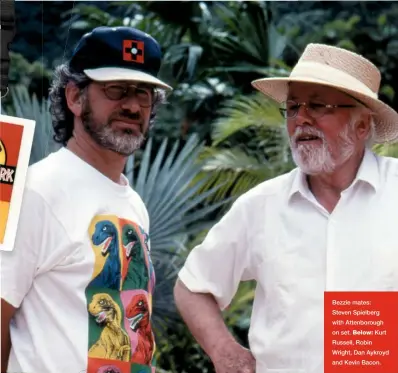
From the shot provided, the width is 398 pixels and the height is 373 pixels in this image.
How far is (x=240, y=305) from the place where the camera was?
10.8ft

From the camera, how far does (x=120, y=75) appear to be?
193 cm

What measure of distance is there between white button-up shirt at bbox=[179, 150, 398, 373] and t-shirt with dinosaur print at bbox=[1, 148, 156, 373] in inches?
7.4

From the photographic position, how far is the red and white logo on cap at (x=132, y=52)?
1.95 m

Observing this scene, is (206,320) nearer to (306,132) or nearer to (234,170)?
(306,132)

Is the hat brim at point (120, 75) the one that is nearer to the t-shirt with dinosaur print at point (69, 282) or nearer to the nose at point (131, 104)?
the nose at point (131, 104)

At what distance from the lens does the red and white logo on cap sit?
76.9 inches

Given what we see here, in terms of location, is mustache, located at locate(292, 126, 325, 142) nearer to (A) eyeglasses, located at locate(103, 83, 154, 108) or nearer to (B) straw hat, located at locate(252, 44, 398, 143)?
(B) straw hat, located at locate(252, 44, 398, 143)

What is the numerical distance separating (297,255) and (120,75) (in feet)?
1.45

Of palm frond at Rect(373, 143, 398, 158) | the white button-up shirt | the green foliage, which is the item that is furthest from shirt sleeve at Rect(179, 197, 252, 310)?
the green foliage

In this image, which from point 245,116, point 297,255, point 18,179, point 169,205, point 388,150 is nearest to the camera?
point 18,179

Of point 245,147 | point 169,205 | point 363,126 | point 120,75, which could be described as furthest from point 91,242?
point 245,147

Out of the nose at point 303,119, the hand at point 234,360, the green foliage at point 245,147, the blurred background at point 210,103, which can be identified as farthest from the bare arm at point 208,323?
the green foliage at point 245,147

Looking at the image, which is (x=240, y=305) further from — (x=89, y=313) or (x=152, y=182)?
(x=89, y=313)

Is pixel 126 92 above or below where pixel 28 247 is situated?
above
